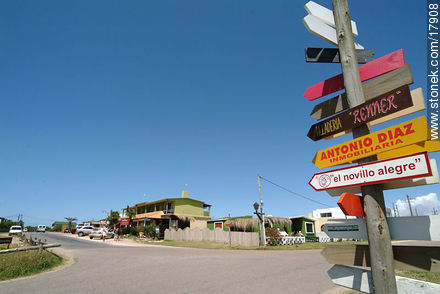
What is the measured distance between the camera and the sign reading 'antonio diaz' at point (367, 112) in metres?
2.33

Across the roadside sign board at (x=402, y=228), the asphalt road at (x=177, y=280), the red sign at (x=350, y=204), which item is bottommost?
the asphalt road at (x=177, y=280)

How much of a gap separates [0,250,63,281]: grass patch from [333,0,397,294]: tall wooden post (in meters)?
10.3

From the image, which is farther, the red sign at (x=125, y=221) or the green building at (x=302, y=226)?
the red sign at (x=125, y=221)

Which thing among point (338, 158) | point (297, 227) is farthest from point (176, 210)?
point (338, 158)

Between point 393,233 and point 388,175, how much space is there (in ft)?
1.84

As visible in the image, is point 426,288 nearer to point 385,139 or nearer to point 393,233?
point 393,233

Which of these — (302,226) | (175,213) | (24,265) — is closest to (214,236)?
(302,226)

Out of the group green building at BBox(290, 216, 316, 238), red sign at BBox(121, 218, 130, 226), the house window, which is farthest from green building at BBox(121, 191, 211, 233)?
the house window

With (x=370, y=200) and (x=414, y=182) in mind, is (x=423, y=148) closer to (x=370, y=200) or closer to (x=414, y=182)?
(x=414, y=182)

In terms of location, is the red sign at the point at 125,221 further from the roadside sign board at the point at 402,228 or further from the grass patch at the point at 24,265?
the roadside sign board at the point at 402,228

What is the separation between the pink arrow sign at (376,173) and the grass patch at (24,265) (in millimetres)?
10044

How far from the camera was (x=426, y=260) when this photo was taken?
6.72 ft

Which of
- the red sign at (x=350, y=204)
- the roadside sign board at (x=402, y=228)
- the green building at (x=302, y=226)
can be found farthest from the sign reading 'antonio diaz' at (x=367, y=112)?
the green building at (x=302, y=226)

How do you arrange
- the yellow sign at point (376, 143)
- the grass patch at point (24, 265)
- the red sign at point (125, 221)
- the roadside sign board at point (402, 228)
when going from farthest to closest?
the red sign at point (125, 221) < the grass patch at point (24, 265) < the yellow sign at point (376, 143) < the roadside sign board at point (402, 228)
